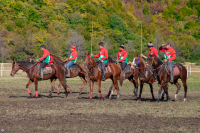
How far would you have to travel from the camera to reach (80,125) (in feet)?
29.1

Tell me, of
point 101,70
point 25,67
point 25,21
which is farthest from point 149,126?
point 25,21

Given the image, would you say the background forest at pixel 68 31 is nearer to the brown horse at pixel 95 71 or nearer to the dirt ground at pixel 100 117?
the brown horse at pixel 95 71

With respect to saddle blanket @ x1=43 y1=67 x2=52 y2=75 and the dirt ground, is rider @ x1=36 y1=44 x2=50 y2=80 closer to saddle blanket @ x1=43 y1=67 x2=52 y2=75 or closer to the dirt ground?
saddle blanket @ x1=43 y1=67 x2=52 y2=75

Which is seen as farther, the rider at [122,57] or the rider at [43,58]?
the rider at [122,57]

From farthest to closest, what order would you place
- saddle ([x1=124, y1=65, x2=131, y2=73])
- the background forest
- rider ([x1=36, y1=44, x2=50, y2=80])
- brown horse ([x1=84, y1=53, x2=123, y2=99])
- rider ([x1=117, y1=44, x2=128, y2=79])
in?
the background forest < saddle ([x1=124, y1=65, x2=131, y2=73]) < rider ([x1=117, y1=44, x2=128, y2=79]) < rider ([x1=36, y1=44, x2=50, y2=80]) < brown horse ([x1=84, y1=53, x2=123, y2=99])

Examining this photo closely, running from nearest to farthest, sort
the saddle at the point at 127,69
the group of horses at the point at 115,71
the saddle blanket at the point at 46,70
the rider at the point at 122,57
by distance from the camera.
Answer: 1. the group of horses at the point at 115,71
2. the saddle blanket at the point at 46,70
3. the rider at the point at 122,57
4. the saddle at the point at 127,69

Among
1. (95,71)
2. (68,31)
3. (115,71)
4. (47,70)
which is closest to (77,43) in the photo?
(68,31)

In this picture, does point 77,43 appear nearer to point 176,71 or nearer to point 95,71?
point 95,71

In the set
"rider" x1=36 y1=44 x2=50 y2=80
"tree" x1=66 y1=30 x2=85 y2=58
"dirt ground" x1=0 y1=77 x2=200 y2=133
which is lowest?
"dirt ground" x1=0 y1=77 x2=200 y2=133

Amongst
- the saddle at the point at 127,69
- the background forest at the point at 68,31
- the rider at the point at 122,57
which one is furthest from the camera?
the background forest at the point at 68,31

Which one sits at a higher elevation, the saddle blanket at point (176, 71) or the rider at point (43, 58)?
the rider at point (43, 58)

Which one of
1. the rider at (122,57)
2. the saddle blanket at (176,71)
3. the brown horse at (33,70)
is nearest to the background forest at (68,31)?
the brown horse at (33,70)

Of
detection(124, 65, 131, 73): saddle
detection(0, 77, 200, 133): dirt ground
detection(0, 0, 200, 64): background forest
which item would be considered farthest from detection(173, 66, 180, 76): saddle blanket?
detection(0, 0, 200, 64): background forest

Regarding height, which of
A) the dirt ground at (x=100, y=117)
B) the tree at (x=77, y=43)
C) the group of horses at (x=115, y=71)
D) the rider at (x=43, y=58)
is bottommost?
the dirt ground at (x=100, y=117)
